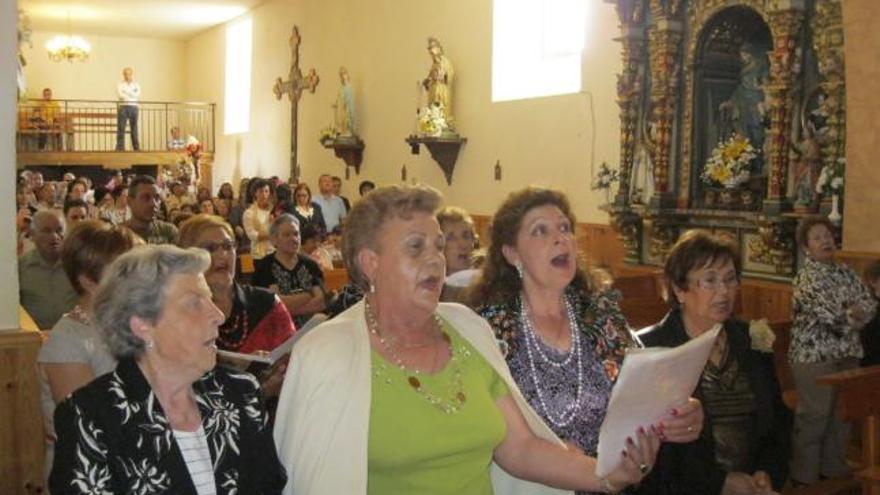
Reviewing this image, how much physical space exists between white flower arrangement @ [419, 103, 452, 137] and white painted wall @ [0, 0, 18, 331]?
8.08 meters

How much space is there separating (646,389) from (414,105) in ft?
37.0

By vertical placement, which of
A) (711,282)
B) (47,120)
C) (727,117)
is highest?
(47,120)

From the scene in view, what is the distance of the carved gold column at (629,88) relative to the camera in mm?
8812

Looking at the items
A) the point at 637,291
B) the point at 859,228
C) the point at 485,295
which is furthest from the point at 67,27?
the point at 485,295

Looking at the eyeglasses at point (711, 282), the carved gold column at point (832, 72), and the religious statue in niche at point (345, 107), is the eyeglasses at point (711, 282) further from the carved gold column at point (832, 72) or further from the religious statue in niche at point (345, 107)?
the religious statue in niche at point (345, 107)

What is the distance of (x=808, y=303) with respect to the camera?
18.8 feet

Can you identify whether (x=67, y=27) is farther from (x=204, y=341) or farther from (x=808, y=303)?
(x=204, y=341)

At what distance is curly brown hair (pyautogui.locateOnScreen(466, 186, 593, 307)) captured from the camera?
2.83m

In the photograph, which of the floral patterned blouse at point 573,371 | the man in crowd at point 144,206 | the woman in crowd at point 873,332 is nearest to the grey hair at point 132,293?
the floral patterned blouse at point 573,371

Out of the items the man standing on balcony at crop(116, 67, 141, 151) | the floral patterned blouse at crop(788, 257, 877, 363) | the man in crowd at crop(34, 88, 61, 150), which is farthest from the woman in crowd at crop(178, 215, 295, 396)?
the man in crowd at crop(34, 88, 61, 150)

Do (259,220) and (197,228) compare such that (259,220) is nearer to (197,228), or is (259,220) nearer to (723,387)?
(197,228)

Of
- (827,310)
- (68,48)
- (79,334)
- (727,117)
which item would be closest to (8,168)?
Answer: (79,334)

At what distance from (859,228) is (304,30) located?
12172 mm

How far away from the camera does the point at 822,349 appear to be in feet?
18.8
